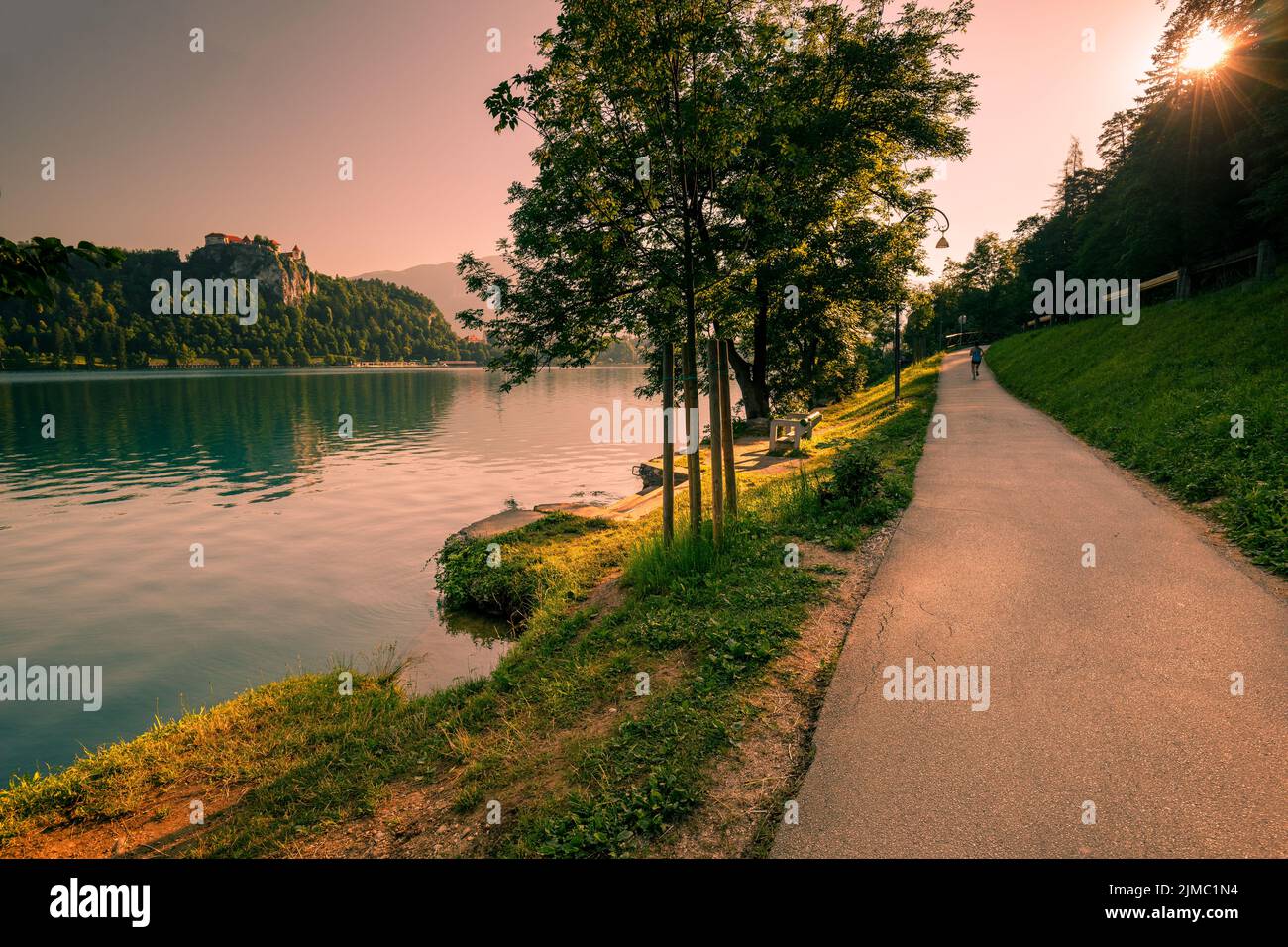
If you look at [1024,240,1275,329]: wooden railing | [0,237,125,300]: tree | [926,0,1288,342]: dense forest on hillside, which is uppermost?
[926,0,1288,342]: dense forest on hillside

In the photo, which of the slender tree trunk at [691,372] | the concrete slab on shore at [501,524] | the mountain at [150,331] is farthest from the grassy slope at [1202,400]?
the mountain at [150,331]

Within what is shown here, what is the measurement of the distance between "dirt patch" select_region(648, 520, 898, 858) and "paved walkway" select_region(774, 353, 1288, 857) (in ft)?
0.47

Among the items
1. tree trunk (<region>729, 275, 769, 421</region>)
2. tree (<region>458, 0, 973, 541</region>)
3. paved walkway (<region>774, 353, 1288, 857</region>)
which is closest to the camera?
paved walkway (<region>774, 353, 1288, 857</region>)

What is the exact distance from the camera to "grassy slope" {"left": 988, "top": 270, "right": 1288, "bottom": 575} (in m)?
8.24

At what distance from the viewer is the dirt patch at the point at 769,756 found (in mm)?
3555

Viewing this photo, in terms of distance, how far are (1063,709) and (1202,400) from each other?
12074 millimetres

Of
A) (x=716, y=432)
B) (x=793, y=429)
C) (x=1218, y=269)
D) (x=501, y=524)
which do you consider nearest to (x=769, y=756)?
(x=716, y=432)

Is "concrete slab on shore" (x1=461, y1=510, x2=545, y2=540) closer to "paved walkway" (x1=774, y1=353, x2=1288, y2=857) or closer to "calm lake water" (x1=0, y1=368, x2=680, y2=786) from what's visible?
"calm lake water" (x1=0, y1=368, x2=680, y2=786)

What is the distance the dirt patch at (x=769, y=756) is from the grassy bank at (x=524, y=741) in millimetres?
74

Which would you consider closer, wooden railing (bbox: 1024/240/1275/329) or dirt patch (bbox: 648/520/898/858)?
dirt patch (bbox: 648/520/898/858)

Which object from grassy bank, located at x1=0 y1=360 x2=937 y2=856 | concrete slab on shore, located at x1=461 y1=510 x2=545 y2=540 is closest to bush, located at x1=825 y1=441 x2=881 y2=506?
grassy bank, located at x1=0 y1=360 x2=937 y2=856

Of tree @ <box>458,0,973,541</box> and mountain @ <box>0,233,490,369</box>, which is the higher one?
mountain @ <box>0,233,490,369</box>
